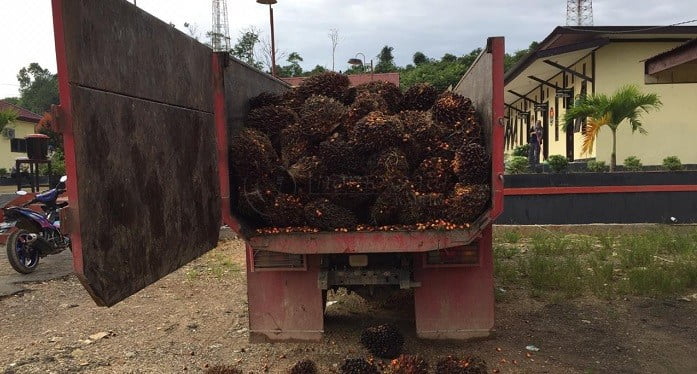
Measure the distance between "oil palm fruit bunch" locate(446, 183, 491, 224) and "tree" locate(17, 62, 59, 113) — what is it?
82.1 m

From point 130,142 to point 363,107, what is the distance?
185 cm

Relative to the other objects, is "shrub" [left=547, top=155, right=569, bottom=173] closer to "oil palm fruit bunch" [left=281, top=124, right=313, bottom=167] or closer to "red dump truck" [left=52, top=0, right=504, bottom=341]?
"red dump truck" [left=52, top=0, right=504, bottom=341]

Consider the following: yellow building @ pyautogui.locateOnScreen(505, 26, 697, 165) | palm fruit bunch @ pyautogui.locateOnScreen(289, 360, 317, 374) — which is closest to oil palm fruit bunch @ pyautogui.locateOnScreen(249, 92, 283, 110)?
palm fruit bunch @ pyautogui.locateOnScreen(289, 360, 317, 374)

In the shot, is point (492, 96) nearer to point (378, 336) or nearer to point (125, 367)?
point (378, 336)

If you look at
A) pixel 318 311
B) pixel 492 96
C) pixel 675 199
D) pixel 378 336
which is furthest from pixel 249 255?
pixel 675 199

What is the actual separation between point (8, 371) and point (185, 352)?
1.22m

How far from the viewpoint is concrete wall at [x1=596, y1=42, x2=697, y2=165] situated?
47.7 feet

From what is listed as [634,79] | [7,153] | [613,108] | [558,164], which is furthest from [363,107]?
[7,153]

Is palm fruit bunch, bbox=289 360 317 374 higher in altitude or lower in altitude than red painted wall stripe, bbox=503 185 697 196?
lower

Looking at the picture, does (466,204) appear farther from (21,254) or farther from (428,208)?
(21,254)

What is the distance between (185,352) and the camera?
430 centimetres

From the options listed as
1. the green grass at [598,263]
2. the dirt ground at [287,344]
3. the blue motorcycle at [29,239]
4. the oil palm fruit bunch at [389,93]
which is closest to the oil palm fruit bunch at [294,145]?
the oil palm fruit bunch at [389,93]

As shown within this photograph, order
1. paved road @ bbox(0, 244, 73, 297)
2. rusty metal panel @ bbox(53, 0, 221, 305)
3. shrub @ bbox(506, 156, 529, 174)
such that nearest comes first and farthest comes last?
rusty metal panel @ bbox(53, 0, 221, 305), paved road @ bbox(0, 244, 73, 297), shrub @ bbox(506, 156, 529, 174)

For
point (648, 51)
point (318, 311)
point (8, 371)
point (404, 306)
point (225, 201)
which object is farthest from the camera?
point (648, 51)
